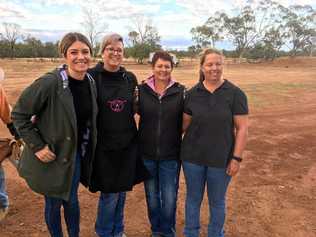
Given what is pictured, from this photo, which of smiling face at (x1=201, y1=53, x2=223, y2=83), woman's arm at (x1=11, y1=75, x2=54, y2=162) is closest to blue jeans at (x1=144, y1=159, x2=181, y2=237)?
smiling face at (x1=201, y1=53, x2=223, y2=83)

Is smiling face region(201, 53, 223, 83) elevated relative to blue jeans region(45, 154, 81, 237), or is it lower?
elevated

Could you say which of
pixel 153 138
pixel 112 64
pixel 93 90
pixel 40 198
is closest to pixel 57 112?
pixel 93 90

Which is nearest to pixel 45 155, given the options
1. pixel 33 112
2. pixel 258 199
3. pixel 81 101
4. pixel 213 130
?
pixel 33 112

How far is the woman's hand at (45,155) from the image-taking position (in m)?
2.71

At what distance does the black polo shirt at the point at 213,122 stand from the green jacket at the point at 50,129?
2.43 ft

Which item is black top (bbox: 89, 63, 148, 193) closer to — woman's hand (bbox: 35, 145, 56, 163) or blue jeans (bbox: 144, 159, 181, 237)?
blue jeans (bbox: 144, 159, 181, 237)

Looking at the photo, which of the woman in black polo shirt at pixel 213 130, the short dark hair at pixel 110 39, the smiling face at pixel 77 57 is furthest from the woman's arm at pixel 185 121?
the smiling face at pixel 77 57

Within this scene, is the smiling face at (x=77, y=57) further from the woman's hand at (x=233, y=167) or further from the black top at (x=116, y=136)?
the woman's hand at (x=233, y=167)

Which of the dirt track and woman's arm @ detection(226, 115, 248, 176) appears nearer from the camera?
woman's arm @ detection(226, 115, 248, 176)

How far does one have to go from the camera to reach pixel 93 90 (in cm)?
285

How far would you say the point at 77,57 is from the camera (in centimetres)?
268

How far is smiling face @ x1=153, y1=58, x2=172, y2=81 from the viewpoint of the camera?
304 centimetres

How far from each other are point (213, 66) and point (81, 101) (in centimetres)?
98

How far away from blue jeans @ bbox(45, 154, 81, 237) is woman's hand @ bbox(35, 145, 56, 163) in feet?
0.73
